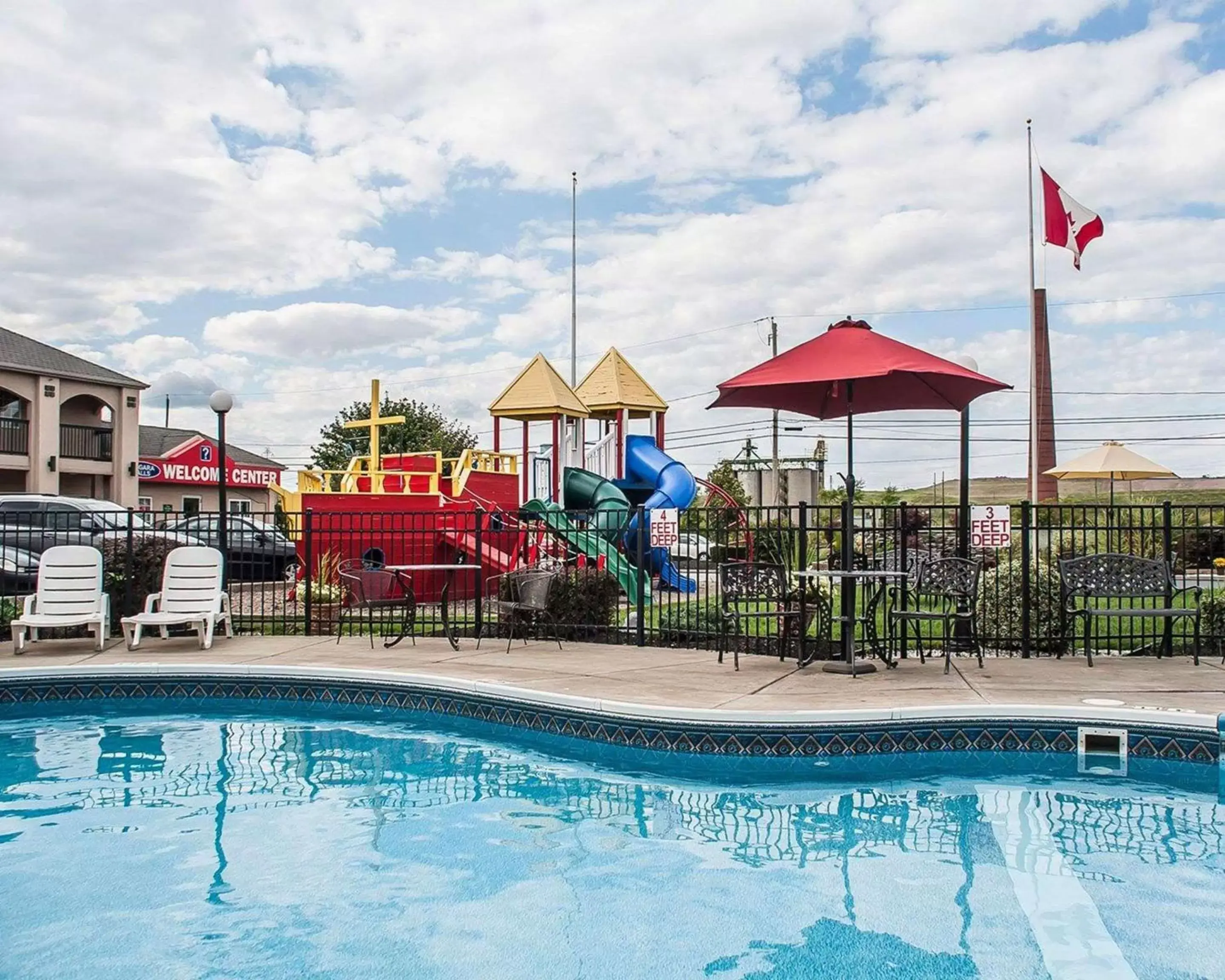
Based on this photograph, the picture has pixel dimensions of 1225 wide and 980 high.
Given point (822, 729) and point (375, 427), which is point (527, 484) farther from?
point (822, 729)

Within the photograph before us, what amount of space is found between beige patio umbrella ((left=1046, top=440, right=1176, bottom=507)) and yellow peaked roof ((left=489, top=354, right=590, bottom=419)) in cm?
951

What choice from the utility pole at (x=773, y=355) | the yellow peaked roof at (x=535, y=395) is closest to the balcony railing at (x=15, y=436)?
the yellow peaked roof at (x=535, y=395)

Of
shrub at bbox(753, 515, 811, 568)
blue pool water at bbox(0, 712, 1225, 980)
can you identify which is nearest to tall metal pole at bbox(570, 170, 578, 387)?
shrub at bbox(753, 515, 811, 568)

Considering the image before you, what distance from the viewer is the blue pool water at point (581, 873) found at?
11.3 ft

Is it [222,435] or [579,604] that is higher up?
[222,435]

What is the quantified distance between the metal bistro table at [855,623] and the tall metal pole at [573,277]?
23.8 meters

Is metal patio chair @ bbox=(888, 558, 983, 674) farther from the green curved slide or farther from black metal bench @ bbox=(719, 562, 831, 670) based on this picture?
the green curved slide

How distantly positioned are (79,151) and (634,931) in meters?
15.2

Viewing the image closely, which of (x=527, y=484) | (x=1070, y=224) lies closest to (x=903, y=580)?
(x=527, y=484)

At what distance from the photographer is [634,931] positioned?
3654 mm

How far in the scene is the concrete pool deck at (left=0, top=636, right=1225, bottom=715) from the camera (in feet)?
21.0

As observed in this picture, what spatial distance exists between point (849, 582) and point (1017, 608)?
2.81m

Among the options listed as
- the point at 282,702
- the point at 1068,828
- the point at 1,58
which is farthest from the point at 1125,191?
the point at 1,58

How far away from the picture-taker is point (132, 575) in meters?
10.1
